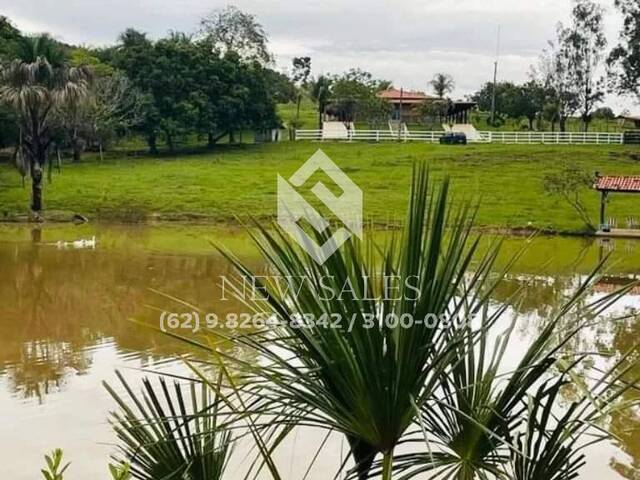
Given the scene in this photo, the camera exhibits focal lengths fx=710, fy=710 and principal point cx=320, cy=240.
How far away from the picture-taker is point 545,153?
94.4ft

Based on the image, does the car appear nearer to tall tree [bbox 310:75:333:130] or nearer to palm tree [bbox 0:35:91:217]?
tall tree [bbox 310:75:333:130]

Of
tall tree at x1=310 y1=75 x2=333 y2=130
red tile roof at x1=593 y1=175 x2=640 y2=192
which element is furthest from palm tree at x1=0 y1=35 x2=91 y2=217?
tall tree at x1=310 y1=75 x2=333 y2=130

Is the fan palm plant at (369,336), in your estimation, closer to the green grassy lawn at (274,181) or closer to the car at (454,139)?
the green grassy lawn at (274,181)

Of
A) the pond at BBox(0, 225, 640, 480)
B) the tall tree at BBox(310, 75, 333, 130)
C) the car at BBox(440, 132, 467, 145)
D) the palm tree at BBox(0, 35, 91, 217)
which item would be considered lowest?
the pond at BBox(0, 225, 640, 480)

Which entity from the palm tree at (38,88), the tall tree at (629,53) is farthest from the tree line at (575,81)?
the palm tree at (38,88)

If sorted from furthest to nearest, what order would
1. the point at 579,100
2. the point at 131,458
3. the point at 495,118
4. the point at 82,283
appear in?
the point at 495,118 < the point at 579,100 < the point at 82,283 < the point at 131,458

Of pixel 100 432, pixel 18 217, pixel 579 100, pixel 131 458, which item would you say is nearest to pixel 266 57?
pixel 579 100

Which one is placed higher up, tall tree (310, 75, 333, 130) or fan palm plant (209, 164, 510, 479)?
tall tree (310, 75, 333, 130)

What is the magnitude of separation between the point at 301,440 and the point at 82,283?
7650 millimetres

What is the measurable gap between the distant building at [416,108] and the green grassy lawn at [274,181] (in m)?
8.07

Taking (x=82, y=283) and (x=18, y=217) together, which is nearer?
(x=82, y=283)

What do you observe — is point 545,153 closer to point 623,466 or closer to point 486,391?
point 623,466

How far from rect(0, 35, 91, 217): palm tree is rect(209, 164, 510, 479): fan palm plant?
61.6 ft

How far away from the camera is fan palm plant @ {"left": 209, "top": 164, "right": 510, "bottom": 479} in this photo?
155 cm
